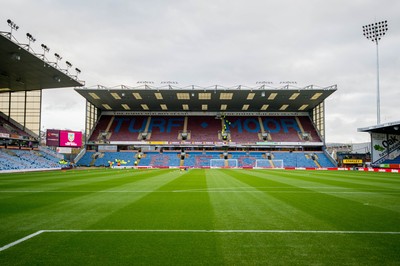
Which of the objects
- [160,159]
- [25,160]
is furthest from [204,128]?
[25,160]

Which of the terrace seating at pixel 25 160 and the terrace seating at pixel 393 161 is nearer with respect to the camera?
the terrace seating at pixel 25 160

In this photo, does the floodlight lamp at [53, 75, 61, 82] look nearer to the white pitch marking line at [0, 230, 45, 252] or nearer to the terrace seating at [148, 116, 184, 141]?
the terrace seating at [148, 116, 184, 141]

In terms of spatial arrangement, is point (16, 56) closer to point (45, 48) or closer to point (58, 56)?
point (45, 48)

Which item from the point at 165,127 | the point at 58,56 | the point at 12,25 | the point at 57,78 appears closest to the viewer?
the point at 12,25

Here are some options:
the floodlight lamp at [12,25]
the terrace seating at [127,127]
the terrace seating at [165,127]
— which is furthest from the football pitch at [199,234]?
the terrace seating at [127,127]

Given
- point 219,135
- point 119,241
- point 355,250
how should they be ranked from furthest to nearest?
point 219,135 < point 119,241 < point 355,250

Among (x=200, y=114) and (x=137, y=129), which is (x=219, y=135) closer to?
(x=200, y=114)

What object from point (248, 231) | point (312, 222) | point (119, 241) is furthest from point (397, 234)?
point (119, 241)

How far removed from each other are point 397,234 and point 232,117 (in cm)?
6026

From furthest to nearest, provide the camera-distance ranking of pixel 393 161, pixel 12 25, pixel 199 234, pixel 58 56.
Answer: pixel 393 161
pixel 58 56
pixel 12 25
pixel 199 234

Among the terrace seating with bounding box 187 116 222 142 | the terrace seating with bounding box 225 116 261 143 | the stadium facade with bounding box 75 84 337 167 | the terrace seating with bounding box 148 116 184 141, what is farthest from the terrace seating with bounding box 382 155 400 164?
the terrace seating with bounding box 148 116 184 141

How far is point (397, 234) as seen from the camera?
5543 millimetres

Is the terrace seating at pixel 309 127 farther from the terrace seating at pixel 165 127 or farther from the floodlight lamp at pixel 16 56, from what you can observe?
the floodlight lamp at pixel 16 56

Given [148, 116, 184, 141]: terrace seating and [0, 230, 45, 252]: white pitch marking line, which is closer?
[0, 230, 45, 252]: white pitch marking line
